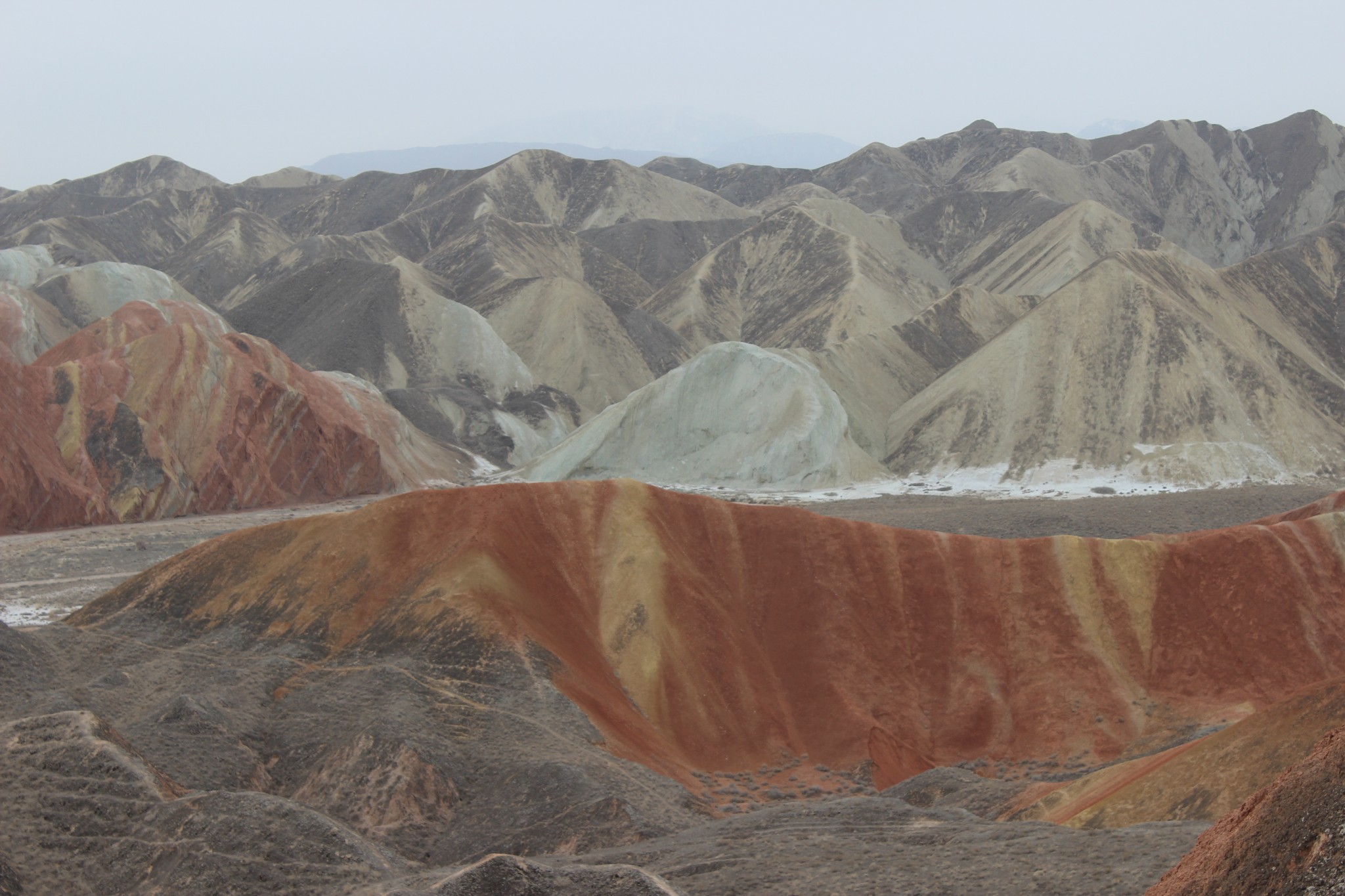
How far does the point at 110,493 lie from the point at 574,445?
23.5 metres

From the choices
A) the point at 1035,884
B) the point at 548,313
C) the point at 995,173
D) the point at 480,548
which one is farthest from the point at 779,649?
the point at 995,173

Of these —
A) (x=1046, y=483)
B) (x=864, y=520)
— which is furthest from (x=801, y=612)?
(x=1046, y=483)

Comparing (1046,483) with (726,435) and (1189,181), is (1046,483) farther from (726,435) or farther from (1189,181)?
(1189,181)

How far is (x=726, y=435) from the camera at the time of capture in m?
62.2

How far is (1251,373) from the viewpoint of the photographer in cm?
6128

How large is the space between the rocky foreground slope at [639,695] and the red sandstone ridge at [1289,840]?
3.79m

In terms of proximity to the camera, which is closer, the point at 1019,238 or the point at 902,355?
the point at 902,355

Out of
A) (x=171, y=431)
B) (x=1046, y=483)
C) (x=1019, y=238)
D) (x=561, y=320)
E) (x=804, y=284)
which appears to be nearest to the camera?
(x=171, y=431)

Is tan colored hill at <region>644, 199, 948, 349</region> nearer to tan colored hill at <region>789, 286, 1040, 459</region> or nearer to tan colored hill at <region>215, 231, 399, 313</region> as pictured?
tan colored hill at <region>789, 286, 1040, 459</region>

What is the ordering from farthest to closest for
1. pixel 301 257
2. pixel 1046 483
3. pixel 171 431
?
pixel 301 257 < pixel 1046 483 < pixel 171 431

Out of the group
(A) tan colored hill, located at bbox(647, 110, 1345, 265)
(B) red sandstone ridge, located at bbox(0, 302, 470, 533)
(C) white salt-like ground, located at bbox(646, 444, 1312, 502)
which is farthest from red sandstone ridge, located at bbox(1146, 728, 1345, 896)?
(A) tan colored hill, located at bbox(647, 110, 1345, 265)

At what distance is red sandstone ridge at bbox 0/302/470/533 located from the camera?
4684cm

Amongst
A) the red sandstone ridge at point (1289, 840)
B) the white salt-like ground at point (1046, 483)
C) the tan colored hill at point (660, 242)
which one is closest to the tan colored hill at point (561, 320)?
the tan colored hill at point (660, 242)

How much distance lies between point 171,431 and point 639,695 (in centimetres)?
3545
